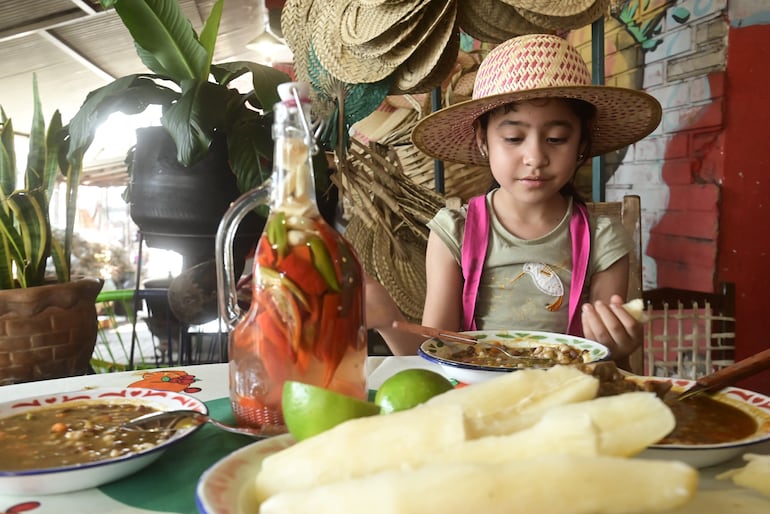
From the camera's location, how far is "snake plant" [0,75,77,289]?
5.98ft

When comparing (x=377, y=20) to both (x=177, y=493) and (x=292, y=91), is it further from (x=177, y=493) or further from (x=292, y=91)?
(x=177, y=493)

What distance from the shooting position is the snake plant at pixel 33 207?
182cm

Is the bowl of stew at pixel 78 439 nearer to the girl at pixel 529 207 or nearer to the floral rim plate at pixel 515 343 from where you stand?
the floral rim plate at pixel 515 343

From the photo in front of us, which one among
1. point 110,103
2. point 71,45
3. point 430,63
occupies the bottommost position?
point 110,103

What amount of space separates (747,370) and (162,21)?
2045 millimetres

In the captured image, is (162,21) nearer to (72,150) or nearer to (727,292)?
(72,150)

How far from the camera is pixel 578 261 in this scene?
1.56 m

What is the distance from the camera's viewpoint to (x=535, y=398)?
46 centimetres

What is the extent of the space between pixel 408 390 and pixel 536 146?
100 centimetres

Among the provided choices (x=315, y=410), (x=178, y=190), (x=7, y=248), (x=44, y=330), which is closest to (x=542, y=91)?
(x=315, y=410)

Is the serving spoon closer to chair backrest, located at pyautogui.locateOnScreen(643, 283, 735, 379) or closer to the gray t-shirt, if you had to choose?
the gray t-shirt

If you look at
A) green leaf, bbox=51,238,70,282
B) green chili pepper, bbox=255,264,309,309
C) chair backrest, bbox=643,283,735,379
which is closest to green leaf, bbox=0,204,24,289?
green leaf, bbox=51,238,70,282

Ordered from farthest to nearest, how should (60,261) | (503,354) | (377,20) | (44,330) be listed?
1. (60,261)
2. (377,20)
3. (44,330)
4. (503,354)

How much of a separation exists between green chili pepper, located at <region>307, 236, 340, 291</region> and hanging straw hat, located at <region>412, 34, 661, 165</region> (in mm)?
859
